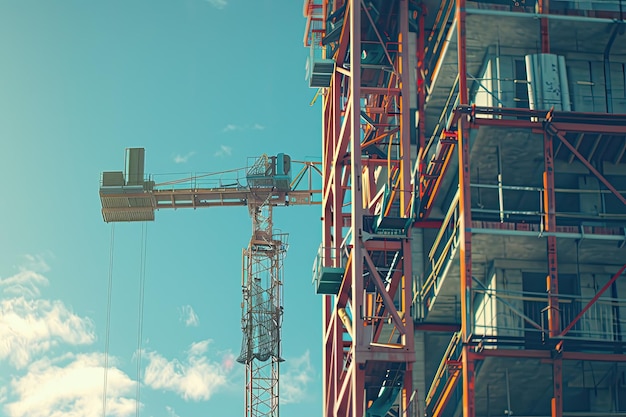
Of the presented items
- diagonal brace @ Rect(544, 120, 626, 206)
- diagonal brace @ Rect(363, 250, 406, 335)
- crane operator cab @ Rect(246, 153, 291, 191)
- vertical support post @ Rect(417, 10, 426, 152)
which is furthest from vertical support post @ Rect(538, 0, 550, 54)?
crane operator cab @ Rect(246, 153, 291, 191)

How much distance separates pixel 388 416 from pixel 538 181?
598 inches

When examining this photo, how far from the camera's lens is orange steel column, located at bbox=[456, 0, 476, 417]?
64.1 m

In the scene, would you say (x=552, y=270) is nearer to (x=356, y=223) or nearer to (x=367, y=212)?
(x=356, y=223)

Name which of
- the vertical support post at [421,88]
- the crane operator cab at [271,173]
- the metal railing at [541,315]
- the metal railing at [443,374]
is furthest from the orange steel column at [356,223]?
the crane operator cab at [271,173]

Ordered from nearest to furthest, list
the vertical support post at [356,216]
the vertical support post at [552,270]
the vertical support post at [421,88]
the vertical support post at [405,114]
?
the vertical support post at [552,270], the vertical support post at [356,216], the vertical support post at [405,114], the vertical support post at [421,88]

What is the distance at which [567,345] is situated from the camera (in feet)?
215

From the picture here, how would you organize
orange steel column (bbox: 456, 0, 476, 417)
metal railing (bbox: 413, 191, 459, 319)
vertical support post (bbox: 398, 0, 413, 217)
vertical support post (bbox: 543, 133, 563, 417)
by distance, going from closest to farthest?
orange steel column (bbox: 456, 0, 476, 417), vertical support post (bbox: 543, 133, 563, 417), metal railing (bbox: 413, 191, 459, 319), vertical support post (bbox: 398, 0, 413, 217)

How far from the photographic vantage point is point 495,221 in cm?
7131

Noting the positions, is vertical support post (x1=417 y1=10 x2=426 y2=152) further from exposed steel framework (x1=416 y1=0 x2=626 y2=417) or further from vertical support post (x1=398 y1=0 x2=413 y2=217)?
exposed steel framework (x1=416 y1=0 x2=626 y2=417)

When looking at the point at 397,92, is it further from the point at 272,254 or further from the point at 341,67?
the point at 272,254

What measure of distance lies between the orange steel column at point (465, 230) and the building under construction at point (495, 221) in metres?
0.07

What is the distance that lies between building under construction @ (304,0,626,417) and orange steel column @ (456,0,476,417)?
73mm

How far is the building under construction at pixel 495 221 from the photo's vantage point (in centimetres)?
6644

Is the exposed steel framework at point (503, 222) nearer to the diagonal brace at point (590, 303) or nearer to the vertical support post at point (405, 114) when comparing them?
the diagonal brace at point (590, 303)
